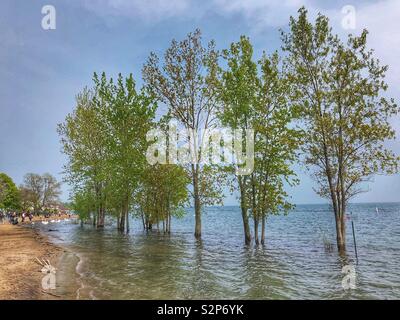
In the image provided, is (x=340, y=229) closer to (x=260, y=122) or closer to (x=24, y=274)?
(x=260, y=122)

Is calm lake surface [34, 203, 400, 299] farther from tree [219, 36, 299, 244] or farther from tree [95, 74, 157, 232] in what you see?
tree [95, 74, 157, 232]

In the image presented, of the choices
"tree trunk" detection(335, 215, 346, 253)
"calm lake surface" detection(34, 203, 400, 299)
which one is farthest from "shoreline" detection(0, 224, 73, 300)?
"tree trunk" detection(335, 215, 346, 253)

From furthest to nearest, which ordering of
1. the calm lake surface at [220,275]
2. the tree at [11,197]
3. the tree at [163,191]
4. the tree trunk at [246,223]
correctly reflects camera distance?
the tree at [11,197]
the tree at [163,191]
the tree trunk at [246,223]
the calm lake surface at [220,275]

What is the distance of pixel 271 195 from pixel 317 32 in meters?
14.2

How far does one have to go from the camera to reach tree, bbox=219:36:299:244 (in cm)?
3036

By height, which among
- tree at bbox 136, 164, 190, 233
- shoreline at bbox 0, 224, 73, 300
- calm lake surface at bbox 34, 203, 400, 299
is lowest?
calm lake surface at bbox 34, 203, 400, 299

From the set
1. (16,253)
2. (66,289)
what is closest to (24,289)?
(66,289)

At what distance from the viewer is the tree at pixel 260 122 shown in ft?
99.6

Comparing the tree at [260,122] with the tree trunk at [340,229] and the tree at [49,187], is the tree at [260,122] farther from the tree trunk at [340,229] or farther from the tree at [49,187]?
the tree at [49,187]

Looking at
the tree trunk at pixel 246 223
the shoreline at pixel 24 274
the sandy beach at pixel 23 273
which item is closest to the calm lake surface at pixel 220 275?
the shoreline at pixel 24 274

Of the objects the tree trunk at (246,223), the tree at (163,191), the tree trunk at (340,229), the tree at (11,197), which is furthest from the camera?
the tree at (11,197)

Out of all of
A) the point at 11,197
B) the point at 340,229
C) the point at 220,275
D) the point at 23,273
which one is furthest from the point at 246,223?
the point at 11,197

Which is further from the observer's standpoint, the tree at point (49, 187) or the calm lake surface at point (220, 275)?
the tree at point (49, 187)
